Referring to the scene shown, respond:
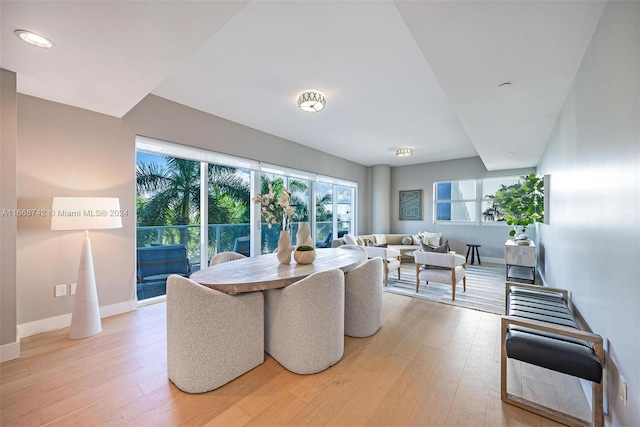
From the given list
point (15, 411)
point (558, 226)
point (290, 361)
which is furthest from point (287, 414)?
point (558, 226)

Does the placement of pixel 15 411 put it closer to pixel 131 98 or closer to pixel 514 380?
pixel 131 98

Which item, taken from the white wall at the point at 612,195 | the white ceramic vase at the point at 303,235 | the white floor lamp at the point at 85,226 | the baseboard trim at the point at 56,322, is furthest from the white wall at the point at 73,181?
the white wall at the point at 612,195

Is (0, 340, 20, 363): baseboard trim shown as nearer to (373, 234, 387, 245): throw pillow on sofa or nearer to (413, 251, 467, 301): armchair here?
(413, 251, 467, 301): armchair

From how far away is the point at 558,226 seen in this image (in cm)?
288

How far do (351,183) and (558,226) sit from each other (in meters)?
4.82

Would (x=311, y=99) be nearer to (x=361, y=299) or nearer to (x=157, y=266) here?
(x=361, y=299)

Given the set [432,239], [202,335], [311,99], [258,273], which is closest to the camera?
[202,335]

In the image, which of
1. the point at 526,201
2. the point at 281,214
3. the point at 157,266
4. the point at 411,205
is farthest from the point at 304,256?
the point at 411,205

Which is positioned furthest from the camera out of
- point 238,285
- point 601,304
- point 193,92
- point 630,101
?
point 193,92

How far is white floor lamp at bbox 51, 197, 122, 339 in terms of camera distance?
2.38m

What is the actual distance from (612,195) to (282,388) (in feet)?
7.64

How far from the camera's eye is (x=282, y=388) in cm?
177

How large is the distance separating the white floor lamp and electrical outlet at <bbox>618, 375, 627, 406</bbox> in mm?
3981

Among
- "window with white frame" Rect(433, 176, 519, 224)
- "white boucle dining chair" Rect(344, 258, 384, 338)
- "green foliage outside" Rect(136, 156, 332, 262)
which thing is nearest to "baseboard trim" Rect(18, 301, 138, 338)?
"green foliage outside" Rect(136, 156, 332, 262)
